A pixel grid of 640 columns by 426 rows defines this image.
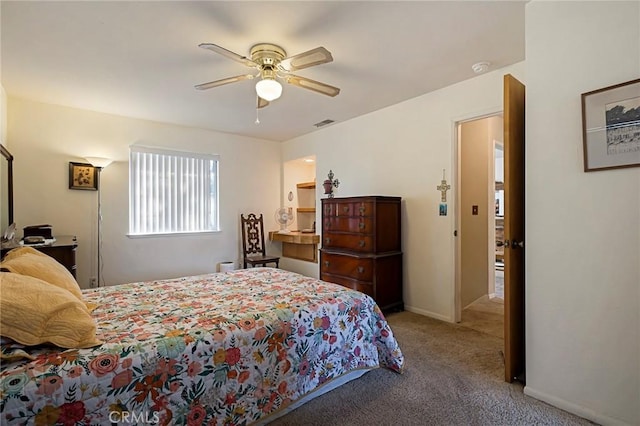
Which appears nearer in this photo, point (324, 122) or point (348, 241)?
point (348, 241)

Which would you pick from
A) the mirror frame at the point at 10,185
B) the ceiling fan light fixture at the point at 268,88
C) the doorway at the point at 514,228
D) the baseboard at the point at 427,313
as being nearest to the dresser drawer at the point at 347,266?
the baseboard at the point at 427,313

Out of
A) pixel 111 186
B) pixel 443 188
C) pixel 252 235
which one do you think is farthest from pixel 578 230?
pixel 111 186

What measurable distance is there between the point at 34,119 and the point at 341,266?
157 inches

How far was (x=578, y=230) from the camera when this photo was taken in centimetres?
174

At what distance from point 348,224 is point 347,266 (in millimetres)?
504

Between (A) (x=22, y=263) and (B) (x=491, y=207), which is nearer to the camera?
(A) (x=22, y=263)

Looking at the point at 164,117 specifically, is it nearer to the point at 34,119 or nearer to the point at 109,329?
the point at 34,119

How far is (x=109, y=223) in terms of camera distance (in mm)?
4047

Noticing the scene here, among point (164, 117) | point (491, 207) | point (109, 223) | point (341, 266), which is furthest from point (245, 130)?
point (491, 207)

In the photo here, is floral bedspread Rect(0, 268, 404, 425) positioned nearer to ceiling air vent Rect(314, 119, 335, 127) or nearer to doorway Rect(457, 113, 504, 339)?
doorway Rect(457, 113, 504, 339)

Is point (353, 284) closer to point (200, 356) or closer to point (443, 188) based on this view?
point (443, 188)

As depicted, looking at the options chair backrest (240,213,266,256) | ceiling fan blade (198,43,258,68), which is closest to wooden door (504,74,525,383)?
ceiling fan blade (198,43,258,68)

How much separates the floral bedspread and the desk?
A: 2415 mm

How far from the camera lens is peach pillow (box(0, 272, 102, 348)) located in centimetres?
119
